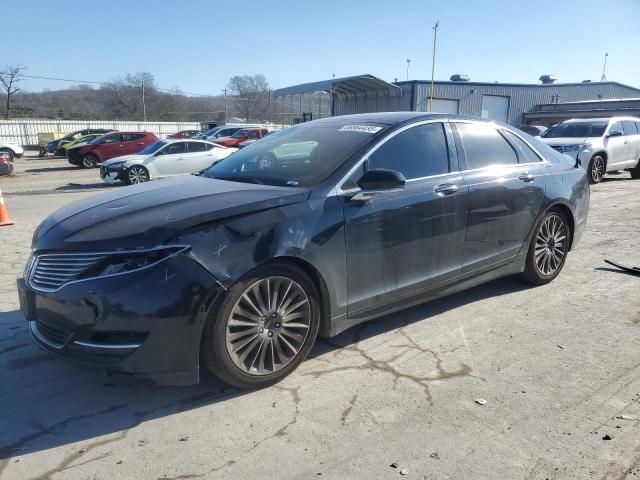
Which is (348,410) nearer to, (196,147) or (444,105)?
(196,147)

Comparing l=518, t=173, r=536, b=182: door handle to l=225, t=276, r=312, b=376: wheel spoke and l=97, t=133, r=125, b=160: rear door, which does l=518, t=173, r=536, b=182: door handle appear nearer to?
l=225, t=276, r=312, b=376: wheel spoke

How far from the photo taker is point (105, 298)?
8.95 feet

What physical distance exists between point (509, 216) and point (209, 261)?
2883 millimetres

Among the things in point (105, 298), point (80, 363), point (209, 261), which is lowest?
point (80, 363)

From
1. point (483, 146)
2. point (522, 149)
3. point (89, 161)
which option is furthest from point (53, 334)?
point (89, 161)

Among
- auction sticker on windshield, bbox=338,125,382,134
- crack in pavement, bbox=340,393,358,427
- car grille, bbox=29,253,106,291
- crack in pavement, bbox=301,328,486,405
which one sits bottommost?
crack in pavement, bbox=340,393,358,427

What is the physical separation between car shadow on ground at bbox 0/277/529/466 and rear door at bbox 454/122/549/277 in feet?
4.66

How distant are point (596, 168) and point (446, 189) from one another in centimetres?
1186

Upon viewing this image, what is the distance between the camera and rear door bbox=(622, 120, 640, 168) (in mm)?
14273

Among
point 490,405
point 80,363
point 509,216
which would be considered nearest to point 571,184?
point 509,216

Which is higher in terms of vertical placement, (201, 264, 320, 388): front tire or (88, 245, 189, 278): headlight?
(88, 245, 189, 278): headlight

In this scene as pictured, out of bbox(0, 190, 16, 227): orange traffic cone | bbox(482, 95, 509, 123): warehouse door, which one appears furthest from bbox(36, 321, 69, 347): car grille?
bbox(482, 95, 509, 123): warehouse door

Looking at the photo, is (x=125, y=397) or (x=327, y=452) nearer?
(x=327, y=452)

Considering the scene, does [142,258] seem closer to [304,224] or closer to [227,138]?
[304,224]
